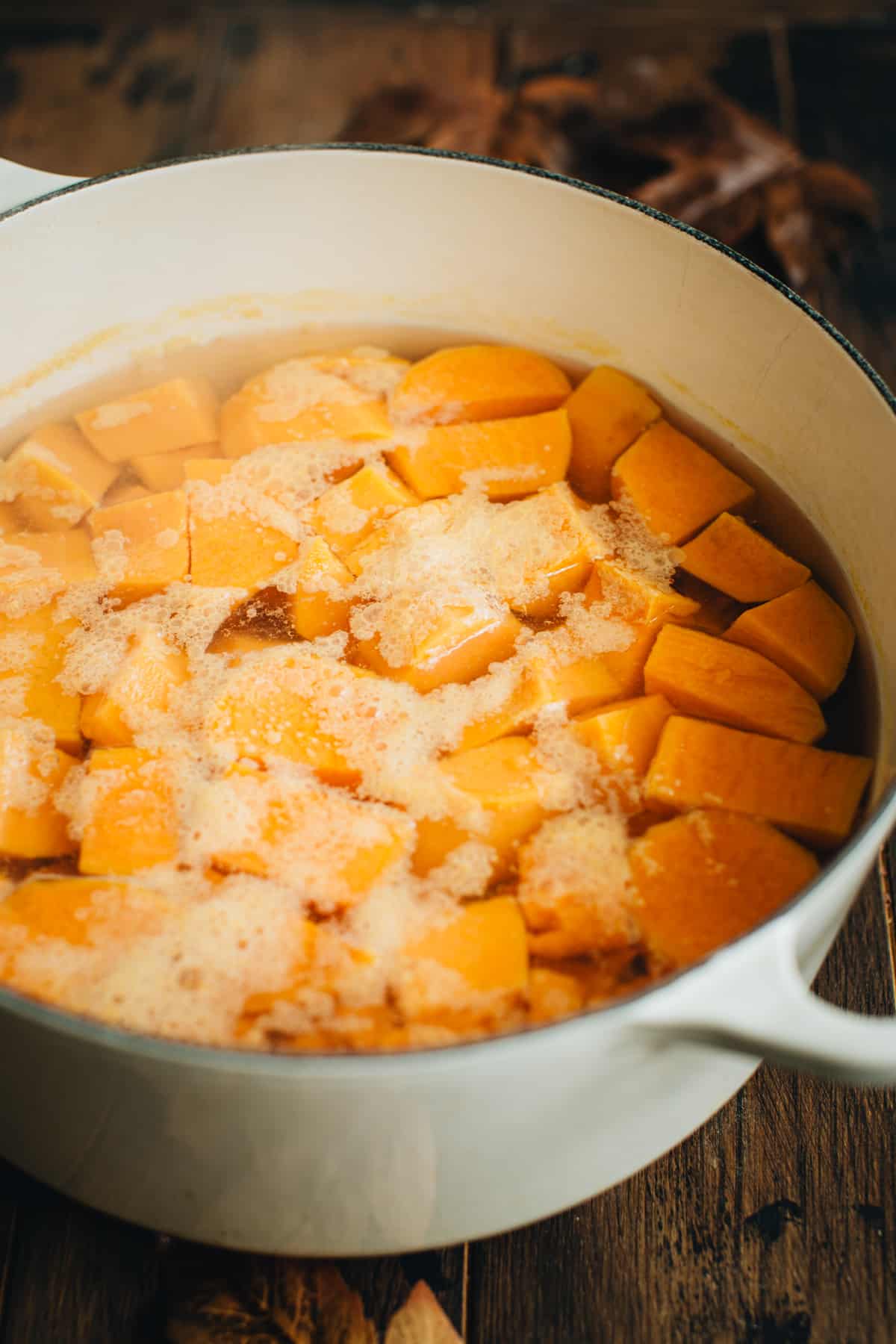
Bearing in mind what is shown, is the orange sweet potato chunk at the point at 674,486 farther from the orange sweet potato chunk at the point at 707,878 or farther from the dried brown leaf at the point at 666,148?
the dried brown leaf at the point at 666,148

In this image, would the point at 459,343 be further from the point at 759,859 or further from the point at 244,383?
the point at 759,859

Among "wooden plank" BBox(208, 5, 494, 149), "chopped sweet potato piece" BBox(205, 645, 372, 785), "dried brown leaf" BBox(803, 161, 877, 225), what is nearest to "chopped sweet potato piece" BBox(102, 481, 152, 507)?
"chopped sweet potato piece" BBox(205, 645, 372, 785)

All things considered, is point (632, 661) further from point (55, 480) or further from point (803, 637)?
point (55, 480)

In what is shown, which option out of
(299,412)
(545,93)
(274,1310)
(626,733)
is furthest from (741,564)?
(545,93)

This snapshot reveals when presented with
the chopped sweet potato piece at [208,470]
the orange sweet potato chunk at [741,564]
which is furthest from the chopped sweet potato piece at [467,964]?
the chopped sweet potato piece at [208,470]

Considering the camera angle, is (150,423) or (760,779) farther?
(150,423)

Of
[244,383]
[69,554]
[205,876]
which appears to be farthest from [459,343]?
[205,876]

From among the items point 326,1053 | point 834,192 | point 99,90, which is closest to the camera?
point 326,1053
